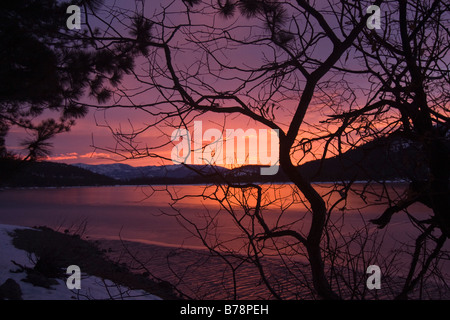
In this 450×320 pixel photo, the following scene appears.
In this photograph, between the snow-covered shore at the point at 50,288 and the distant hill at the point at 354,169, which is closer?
the distant hill at the point at 354,169

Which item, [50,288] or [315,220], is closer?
[315,220]

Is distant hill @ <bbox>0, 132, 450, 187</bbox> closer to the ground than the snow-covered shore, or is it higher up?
higher up

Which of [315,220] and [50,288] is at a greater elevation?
[315,220]

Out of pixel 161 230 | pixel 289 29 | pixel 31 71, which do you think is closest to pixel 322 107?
pixel 289 29

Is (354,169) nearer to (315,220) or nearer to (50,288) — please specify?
(315,220)

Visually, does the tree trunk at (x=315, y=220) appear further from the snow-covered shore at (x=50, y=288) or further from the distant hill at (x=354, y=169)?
the snow-covered shore at (x=50, y=288)

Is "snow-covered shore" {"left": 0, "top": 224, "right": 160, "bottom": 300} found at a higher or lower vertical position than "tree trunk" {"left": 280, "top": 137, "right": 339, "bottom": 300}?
lower

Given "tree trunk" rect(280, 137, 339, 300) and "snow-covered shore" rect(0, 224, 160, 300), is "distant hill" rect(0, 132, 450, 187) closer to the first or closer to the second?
"tree trunk" rect(280, 137, 339, 300)

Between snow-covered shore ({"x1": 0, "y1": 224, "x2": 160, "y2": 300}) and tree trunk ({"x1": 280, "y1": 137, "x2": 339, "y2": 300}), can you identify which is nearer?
tree trunk ({"x1": 280, "y1": 137, "x2": 339, "y2": 300})

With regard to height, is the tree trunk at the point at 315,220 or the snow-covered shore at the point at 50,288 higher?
the tree trunk at the point at 315,220

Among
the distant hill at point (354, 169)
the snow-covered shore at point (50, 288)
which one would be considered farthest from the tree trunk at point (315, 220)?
the snow-covered shore at point (50, 288)

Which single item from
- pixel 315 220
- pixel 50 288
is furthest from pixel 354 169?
pixel 50 288

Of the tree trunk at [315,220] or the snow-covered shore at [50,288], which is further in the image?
the snow-covered shore at [50,288]

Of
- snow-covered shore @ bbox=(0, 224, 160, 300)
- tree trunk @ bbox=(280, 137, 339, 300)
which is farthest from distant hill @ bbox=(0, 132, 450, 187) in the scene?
snow-covered shore @ bbox=(0, 224, 160, 300)
